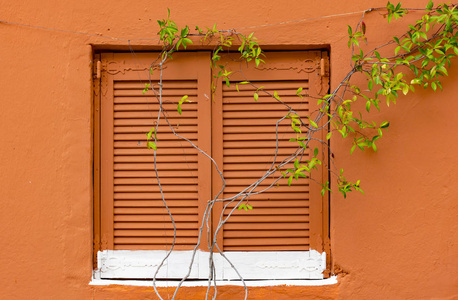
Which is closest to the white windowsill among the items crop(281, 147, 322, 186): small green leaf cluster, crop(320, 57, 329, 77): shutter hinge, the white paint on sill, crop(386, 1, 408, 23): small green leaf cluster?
the white paint on sill

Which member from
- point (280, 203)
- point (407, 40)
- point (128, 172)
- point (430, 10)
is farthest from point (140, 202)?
point (430, 10)

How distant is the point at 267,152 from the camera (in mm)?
2777

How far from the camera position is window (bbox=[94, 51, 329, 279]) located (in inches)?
109

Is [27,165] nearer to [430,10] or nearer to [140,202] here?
[140,202]

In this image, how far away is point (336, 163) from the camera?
2.71 metres

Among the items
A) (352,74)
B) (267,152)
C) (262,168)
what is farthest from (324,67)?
(262,168)

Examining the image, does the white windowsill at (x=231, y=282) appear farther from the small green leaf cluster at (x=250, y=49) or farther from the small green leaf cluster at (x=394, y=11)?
the small green leaf cluster at (x=394, y=11)

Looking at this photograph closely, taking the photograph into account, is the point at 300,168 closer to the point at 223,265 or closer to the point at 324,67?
the point at 324,67

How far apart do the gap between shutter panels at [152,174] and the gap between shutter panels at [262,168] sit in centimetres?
26

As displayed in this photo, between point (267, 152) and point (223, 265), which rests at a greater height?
point (267, 152)

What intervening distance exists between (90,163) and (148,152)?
0.39 meters

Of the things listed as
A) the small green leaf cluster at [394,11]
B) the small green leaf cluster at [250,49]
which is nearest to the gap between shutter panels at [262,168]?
the small green leaf cluster at [250,49]

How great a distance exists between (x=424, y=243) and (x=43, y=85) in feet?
8.99

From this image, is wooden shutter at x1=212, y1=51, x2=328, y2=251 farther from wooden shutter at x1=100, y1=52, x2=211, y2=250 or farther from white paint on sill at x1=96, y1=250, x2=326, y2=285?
wooden shutter at x1=100, y1=52, x2=211, y2=250
